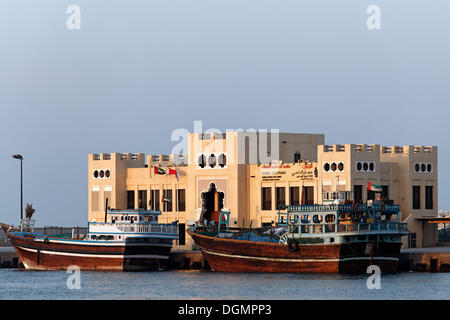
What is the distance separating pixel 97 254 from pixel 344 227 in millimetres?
18223

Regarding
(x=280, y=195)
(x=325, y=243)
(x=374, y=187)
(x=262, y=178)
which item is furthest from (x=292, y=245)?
(x=262, y=178)

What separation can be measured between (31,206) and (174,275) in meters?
17.6

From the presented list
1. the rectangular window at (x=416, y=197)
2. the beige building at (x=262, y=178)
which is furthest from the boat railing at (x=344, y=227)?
the rectangular window at (x=416, y=197)

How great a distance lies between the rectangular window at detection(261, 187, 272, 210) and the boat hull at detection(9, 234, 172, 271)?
10.3 meters

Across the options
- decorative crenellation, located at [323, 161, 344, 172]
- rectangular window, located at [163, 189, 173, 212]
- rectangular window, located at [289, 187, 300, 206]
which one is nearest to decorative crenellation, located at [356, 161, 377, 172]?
decorative crenellation, located at [323, 161, 344, 172]

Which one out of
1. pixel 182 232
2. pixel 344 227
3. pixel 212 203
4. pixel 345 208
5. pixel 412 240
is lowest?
pixel 412 240

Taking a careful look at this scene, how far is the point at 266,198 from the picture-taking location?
97.9 metres

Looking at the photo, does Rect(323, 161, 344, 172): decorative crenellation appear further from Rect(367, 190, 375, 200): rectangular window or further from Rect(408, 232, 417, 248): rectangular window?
Rect(408, 232, 417, 248): rectangular window

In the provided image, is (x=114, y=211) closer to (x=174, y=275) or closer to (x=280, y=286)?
(x=174, y=275)

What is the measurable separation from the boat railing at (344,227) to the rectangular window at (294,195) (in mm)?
12811

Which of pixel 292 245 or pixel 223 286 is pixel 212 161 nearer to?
pixel 292 245

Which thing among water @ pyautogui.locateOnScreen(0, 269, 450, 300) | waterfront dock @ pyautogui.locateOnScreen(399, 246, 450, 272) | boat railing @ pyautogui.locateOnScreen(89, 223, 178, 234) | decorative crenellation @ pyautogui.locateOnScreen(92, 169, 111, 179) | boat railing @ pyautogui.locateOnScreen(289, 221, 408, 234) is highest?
decorative crenellation @ pyautogui.locateOnScreen(92, 169, 111, 179)

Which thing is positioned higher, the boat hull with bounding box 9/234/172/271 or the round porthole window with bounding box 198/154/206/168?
the round porthole window with bounding box 198/154/206/168

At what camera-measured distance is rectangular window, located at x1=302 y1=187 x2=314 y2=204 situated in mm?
94750
